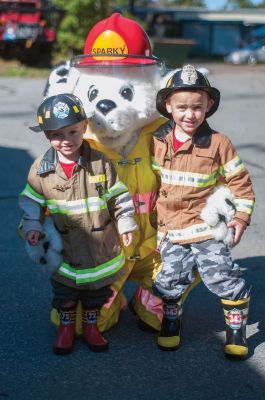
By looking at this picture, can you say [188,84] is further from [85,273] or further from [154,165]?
[85,273]

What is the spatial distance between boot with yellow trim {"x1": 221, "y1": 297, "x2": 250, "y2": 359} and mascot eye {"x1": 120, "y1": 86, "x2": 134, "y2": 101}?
1100mm

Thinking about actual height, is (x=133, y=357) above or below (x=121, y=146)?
below

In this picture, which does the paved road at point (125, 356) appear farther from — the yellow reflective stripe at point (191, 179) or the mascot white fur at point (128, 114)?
the yellow reflective stripe at point (191, 179)

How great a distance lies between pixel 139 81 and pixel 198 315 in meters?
1.32

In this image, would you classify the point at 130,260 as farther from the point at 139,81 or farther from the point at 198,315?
the point at 139,81

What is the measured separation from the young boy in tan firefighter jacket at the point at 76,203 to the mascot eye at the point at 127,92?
0.34 m

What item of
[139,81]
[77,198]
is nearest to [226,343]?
[77,198]

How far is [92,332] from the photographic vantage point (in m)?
3.34

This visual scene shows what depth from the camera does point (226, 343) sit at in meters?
3.27

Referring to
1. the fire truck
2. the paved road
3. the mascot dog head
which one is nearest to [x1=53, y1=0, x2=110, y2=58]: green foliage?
the fire truck

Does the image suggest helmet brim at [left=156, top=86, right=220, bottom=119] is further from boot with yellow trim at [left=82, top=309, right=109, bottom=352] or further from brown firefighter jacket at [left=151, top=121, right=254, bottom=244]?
boot with yellow trim at [left=82, top=309, right=109, bottom=352]

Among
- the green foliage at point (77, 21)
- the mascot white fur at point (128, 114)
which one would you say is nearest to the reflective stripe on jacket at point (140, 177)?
the mascot white fur at point (128, 114)

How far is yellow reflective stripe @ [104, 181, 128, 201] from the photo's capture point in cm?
318

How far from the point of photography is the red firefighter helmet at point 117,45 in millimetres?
3436
